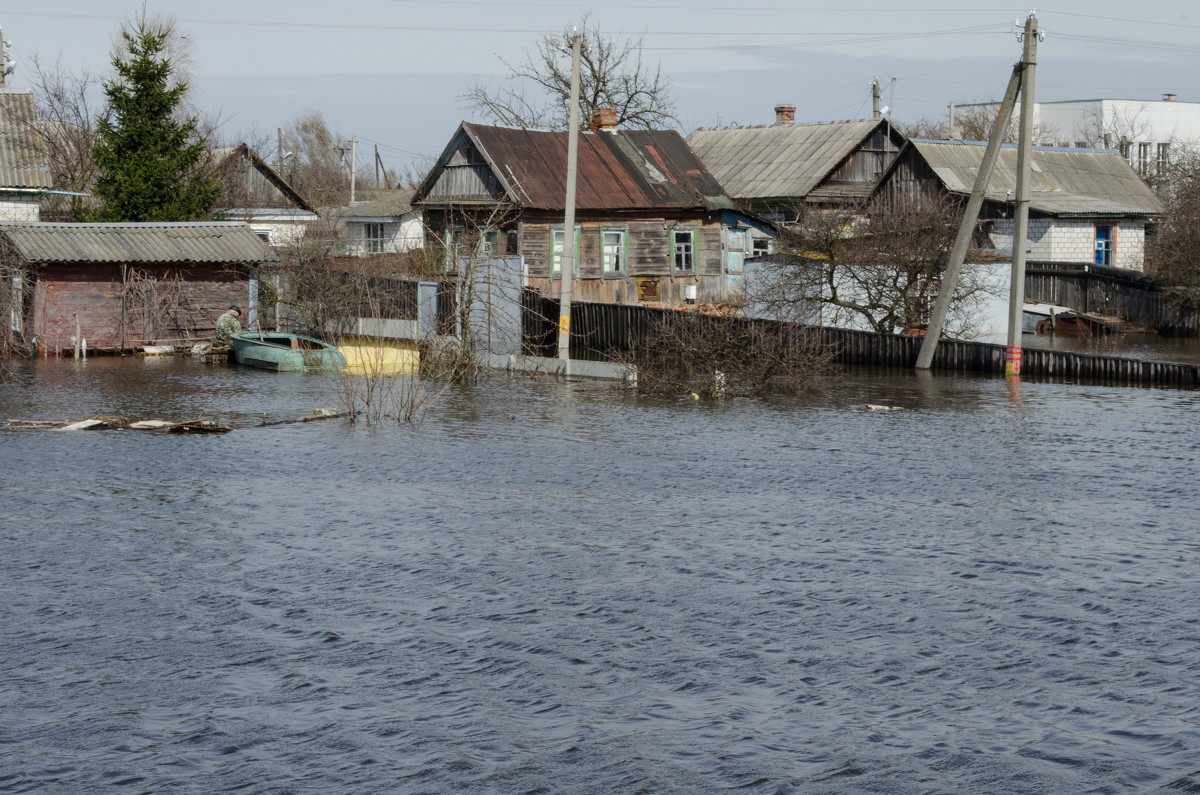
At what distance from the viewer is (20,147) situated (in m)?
37.9

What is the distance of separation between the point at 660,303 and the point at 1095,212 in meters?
15.2

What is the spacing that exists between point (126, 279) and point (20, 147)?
10.4m

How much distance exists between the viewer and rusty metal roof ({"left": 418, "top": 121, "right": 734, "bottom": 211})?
38.2 m

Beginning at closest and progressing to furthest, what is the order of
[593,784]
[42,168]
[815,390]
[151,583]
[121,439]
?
[593,784]
[151,583]
[121,439]
[815,390]
[42,168]

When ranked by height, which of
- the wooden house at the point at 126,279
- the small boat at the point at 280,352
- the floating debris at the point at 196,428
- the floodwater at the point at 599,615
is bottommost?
the floodwater at the point at 599,615

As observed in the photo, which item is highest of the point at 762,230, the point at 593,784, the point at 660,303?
the point at 762,230

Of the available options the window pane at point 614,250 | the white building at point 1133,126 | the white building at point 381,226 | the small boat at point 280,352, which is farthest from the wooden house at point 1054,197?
the white building at point 1133,126

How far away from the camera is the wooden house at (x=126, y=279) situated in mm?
29828

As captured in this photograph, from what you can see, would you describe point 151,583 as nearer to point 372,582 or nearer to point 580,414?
point 372,582

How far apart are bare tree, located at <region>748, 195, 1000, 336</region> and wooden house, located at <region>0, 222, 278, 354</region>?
13177 millimetres

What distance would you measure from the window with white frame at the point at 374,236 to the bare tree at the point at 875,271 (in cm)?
2759

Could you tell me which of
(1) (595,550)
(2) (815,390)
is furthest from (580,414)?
(1) (595,550)

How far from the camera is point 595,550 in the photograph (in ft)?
39.0

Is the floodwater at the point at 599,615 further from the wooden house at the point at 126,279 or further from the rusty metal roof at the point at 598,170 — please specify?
the rusty metal roof at the point at 598,170
